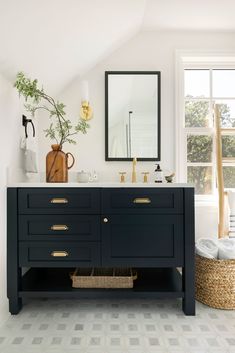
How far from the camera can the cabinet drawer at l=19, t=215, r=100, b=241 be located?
195cm

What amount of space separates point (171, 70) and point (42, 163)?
57.2 inches

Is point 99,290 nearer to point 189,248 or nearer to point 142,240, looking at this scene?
point 142,240

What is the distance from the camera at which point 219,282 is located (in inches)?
80.4

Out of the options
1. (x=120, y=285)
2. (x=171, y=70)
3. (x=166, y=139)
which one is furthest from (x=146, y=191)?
(x=171, y=70)

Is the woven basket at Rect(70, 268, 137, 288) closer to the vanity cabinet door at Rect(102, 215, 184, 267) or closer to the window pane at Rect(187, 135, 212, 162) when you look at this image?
the vanity cabinet door at Rect(102, 215, 184, 267)

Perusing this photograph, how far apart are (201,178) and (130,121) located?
87 centimetres

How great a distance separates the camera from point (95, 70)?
2650mm

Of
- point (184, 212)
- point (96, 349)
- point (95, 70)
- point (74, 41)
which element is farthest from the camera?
point (95, 70)

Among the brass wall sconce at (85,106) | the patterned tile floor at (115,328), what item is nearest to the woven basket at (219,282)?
the patterned tile floor at (115,328)

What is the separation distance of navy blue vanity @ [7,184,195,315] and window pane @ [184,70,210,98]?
123cm

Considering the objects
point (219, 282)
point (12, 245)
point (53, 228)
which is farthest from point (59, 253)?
point (219, 282)

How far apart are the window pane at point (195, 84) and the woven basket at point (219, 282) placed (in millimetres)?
1559

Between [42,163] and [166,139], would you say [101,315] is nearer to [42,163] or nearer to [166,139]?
[42,163]

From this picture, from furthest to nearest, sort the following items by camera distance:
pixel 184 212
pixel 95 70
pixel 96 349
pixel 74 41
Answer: pixel 95 70
pixel 74 41
pixel 184 212
pixel 96 349
